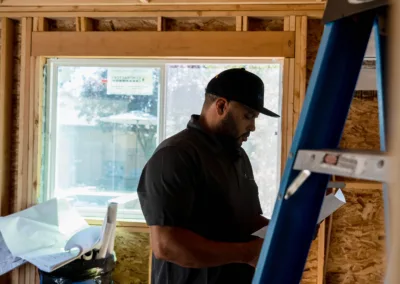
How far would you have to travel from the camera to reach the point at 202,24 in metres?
3.40

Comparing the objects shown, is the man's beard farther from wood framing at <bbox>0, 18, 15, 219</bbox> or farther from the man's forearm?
wood framing at <bbox>0, 18, 15, 219</bbox>

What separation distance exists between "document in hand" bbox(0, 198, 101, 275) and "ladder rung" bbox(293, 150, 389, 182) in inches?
94.0

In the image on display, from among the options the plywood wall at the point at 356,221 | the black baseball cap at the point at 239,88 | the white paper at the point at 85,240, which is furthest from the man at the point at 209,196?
the plywood wall at the point at 356,221

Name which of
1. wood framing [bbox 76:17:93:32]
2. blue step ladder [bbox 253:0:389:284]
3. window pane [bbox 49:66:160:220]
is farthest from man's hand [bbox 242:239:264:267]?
wood framing [bbox 76:17:93:32]

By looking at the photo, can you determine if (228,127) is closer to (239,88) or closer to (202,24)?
(239,88)

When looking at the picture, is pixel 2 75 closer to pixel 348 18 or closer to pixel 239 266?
pixel 239 266

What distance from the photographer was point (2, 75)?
3508mm

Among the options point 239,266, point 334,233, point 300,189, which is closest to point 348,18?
point 300,189

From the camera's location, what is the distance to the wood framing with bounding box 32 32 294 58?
3205 mm

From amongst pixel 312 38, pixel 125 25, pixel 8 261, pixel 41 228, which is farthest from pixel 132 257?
pixel 312 38

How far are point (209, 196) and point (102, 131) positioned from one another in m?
2.15

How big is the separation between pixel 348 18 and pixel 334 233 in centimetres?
271

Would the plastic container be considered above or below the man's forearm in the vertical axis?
below

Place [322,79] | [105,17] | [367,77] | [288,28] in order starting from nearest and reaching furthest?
1. [322,79]
2. [367,77]
3. [288,28]
4. [105,17]
